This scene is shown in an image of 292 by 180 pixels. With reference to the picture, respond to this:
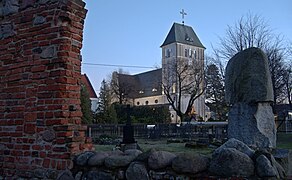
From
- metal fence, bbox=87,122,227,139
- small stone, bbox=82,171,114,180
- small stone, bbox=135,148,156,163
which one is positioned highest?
small stone, bbox=135,148,156,163

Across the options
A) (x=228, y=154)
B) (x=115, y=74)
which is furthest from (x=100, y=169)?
(x=115, y=74)

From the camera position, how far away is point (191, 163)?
288 centimetres

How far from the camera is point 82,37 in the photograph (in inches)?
162

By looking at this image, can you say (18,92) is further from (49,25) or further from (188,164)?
(188,164)

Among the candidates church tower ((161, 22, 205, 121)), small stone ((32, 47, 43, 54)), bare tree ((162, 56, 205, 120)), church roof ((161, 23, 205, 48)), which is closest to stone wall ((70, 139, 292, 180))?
small stone ((32, 47, 43, 54))

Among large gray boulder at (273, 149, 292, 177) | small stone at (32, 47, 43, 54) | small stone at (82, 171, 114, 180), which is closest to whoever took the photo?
large gray boulder at (273, 149, 292, 177)

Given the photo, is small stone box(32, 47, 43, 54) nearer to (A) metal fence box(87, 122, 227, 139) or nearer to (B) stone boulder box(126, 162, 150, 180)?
(B) stone boulder box(126, 162, 150, 180)

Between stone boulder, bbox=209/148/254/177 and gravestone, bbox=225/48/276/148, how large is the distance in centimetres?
554

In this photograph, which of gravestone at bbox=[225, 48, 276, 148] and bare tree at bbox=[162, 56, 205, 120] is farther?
bare tree at bbox=[162, 56, 205, 120]

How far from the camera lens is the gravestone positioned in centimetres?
811

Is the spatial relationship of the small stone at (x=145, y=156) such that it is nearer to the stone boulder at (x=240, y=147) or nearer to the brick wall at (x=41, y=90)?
the stone boulder at (x=240, y=147)

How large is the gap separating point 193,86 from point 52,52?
3807 centimetres

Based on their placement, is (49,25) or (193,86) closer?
(49,25)

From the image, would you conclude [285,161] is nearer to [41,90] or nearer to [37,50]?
[41,90]
